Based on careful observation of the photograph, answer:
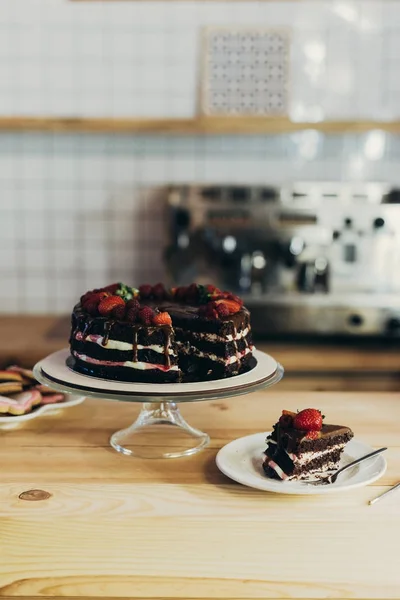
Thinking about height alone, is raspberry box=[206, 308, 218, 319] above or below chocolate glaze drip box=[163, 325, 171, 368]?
above

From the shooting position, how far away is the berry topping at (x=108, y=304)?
1.62 metres

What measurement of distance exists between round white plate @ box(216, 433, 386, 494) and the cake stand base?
0.31ft

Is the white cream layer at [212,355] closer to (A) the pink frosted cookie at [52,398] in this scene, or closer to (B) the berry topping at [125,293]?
(B) the berry topping at [125,293]

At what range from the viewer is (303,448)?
1283 mm

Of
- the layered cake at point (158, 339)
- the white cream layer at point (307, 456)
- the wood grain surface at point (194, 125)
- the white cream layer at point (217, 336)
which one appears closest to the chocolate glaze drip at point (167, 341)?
the layered cake at point (158, 339)

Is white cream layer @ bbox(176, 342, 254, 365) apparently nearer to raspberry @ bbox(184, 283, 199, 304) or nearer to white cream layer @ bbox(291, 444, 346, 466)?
raspberry @ bbox(184, 283, 199, 304)

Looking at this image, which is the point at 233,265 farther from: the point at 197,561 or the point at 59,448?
the point at 197,561

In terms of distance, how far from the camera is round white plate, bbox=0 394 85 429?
161cm

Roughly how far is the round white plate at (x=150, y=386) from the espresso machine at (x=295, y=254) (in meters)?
1.34

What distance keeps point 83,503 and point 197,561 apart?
0.81 ft

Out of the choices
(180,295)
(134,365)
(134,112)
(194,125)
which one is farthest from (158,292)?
(134,112)

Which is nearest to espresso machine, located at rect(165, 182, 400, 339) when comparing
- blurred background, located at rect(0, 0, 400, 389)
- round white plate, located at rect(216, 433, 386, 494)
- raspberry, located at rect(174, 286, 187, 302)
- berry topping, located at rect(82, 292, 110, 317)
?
blurred background, located at rect(0, 0, 400, 389)

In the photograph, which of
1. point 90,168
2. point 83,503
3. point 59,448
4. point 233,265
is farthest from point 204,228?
point 83,503

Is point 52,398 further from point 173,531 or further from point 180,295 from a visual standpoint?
point 173,531
